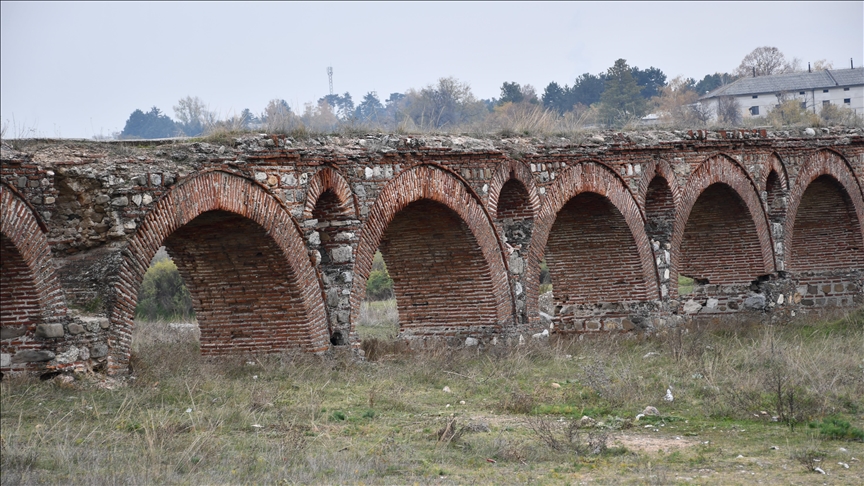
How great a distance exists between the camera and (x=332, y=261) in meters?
11.1

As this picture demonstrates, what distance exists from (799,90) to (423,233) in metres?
42.0

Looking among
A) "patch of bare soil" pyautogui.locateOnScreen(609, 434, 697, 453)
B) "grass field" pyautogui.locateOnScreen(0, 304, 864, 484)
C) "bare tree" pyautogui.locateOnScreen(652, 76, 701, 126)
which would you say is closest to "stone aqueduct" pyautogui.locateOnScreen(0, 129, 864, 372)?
"grass field" pyautogui.locateOnScreen(0, 304, 864, 484)

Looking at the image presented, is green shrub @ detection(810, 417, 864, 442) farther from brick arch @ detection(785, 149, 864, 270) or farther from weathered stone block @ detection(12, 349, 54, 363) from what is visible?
brick arch @ detection(785, 149, 864, 270)

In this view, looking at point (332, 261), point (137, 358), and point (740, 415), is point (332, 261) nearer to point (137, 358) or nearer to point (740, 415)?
point (137, 358)

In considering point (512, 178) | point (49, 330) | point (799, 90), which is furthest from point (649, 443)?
point (799, 90)

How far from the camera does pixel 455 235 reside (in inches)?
505

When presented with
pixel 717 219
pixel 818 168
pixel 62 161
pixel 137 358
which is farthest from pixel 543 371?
pixel 818 168

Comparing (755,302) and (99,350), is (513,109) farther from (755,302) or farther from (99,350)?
(99,350)

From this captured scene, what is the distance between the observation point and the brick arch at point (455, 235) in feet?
39.1

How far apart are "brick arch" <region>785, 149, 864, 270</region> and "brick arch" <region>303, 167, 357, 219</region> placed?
10.0 meters

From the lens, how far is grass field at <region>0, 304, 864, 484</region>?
6656mm

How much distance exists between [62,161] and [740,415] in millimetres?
6559

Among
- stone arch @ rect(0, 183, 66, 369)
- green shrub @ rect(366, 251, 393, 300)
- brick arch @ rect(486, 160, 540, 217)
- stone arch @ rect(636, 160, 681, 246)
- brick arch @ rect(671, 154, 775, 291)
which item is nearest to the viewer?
stone arch @ rect(0, 183, 66, 369)

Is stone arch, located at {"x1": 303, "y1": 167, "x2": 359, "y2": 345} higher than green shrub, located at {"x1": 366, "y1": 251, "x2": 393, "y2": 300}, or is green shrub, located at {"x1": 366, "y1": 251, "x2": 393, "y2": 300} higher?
stone arch, located at {"x1": 303, "y1": 167, "x2": 359, "y2": 345}
